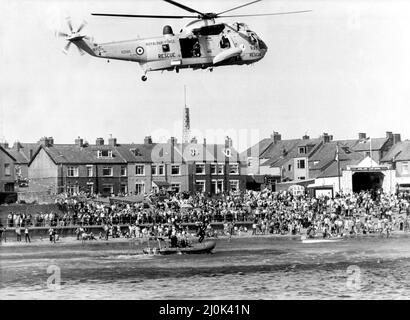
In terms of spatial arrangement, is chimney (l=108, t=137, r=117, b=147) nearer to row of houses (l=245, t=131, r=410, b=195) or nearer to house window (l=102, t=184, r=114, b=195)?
house window (l=102, t=184, r=114, b=195)

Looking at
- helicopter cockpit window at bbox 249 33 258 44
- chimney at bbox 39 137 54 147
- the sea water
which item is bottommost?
the sea water

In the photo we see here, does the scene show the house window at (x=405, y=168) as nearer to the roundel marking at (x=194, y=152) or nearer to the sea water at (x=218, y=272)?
the roundel marking at (x=194, y=152)

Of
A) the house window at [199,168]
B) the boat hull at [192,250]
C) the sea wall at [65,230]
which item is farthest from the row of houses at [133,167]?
the boat hull at [192,250]

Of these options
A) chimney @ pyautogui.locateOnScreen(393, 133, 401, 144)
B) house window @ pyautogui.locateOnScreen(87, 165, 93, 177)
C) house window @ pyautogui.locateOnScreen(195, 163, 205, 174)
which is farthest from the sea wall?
chimney @ pyautogui.locateOnScreen(393, 133, 401, 144)

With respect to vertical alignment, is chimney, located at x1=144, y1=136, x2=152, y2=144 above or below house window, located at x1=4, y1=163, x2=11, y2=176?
above
